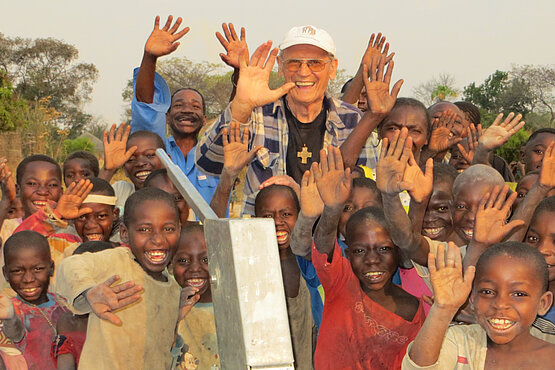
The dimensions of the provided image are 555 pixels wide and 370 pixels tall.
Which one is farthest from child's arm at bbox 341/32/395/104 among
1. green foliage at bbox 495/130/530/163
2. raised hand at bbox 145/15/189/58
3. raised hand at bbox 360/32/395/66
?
green foliage at bbox 495/130/530/163

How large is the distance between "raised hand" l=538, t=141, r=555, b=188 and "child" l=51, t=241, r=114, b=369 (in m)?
2.38

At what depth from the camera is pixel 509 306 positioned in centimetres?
252

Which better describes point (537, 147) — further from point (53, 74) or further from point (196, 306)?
point (53, 74)

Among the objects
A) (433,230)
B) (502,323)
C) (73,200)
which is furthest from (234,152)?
(502,323)

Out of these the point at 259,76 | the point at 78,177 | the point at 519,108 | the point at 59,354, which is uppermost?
the point at 519,108

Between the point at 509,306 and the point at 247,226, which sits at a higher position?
the point at 247,226

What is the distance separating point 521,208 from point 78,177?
3410mm

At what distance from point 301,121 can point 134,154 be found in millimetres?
1429

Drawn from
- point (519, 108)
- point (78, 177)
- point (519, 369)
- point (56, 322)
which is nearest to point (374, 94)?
point (519, 369)

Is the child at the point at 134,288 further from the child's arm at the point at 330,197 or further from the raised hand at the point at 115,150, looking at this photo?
the raised hand at the point at 115,150

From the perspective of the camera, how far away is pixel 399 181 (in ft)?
10.2

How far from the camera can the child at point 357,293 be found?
124 inches

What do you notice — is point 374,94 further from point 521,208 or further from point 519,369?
point 519,369

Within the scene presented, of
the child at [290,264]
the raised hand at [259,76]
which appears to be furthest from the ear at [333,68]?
the child at [290,264]
